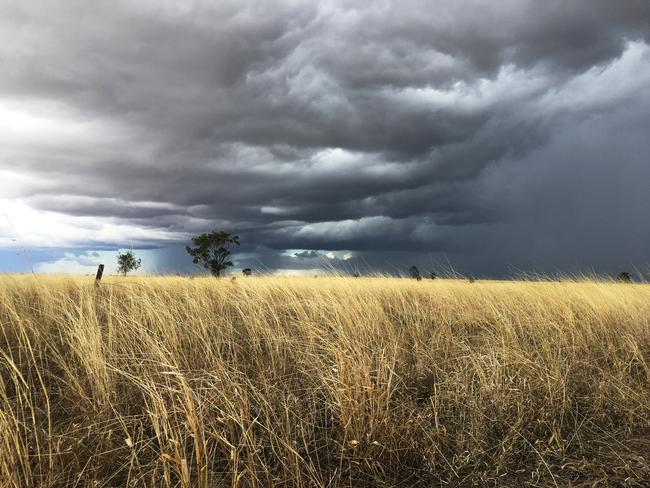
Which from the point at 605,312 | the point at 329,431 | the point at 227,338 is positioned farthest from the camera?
the point at 605,312

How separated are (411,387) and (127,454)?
105 inches

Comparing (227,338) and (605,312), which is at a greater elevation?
(227,338)

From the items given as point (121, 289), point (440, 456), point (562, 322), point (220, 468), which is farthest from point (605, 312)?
point (121, 289)

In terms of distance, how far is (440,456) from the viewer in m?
3.24

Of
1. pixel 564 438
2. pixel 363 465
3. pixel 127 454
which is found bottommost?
pixel 564 438

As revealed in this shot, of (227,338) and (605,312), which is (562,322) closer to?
(605,312)

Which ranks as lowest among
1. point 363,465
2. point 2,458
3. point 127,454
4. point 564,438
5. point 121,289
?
point 564,438

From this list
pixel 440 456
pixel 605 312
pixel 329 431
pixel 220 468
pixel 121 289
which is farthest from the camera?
pixel 121 289

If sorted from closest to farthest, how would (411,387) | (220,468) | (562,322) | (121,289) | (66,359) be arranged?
1. (220,468)
2. (411,387)
3. (66,359)
4. (562,322)
5. (121,289)

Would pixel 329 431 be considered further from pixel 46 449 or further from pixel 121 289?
pixel 121 289

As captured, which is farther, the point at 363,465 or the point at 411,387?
the point at 411,387

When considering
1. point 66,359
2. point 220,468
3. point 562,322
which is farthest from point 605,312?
point 66,359

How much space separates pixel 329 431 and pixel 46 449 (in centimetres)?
212

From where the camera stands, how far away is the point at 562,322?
25.3ft
